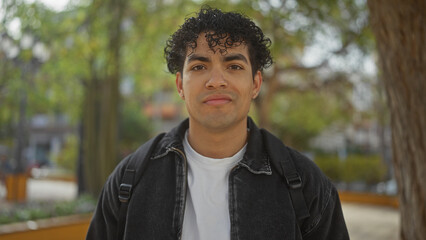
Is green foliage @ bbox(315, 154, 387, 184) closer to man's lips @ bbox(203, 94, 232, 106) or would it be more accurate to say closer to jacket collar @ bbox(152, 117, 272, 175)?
jacket collar @ bbox(152, 117, 272, 175)

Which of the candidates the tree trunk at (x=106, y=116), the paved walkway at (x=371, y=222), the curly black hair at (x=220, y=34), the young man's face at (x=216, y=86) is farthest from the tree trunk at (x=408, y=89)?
the tree trunk at (x=106, y=116)

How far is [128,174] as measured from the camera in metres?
2.06

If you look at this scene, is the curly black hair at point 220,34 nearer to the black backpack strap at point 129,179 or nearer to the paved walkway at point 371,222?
the black backpack strap at point 129,179

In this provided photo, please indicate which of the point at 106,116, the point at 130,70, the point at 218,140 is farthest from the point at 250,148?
the point at 130,70

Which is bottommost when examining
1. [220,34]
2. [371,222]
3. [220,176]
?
[371,222]

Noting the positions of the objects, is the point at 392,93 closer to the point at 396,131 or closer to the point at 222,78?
the point at 396,131

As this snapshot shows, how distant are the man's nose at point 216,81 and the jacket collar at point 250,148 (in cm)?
35

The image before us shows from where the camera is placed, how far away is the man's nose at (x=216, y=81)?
198 centimetres

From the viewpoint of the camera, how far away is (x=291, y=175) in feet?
6.53

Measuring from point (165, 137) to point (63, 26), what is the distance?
10384 mm

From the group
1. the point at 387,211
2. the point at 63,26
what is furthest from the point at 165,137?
the point at 387,211

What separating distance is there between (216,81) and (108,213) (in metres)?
0.83

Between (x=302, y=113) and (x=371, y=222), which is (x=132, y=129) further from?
(x=371, y=222)

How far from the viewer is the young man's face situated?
6.56 feet
